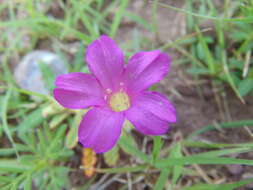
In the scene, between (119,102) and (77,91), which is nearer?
(77,91)

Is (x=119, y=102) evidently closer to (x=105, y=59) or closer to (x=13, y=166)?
(x=105, y=59)

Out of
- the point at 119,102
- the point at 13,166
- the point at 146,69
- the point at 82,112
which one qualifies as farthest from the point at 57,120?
the point at 146,69

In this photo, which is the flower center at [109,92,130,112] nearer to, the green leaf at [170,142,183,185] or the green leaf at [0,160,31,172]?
the green leaf at [170,142,183,185]

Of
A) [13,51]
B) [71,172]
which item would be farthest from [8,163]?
[13,51]

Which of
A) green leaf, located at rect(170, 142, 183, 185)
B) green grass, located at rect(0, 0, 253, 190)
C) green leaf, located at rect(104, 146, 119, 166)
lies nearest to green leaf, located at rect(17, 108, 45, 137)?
green grass, located at rect(0, 0, 253, 190)

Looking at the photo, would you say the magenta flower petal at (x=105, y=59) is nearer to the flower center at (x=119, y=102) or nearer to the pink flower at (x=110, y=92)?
the pink flower at (x=110, y=92)

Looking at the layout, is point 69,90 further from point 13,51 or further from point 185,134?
point 13,51
